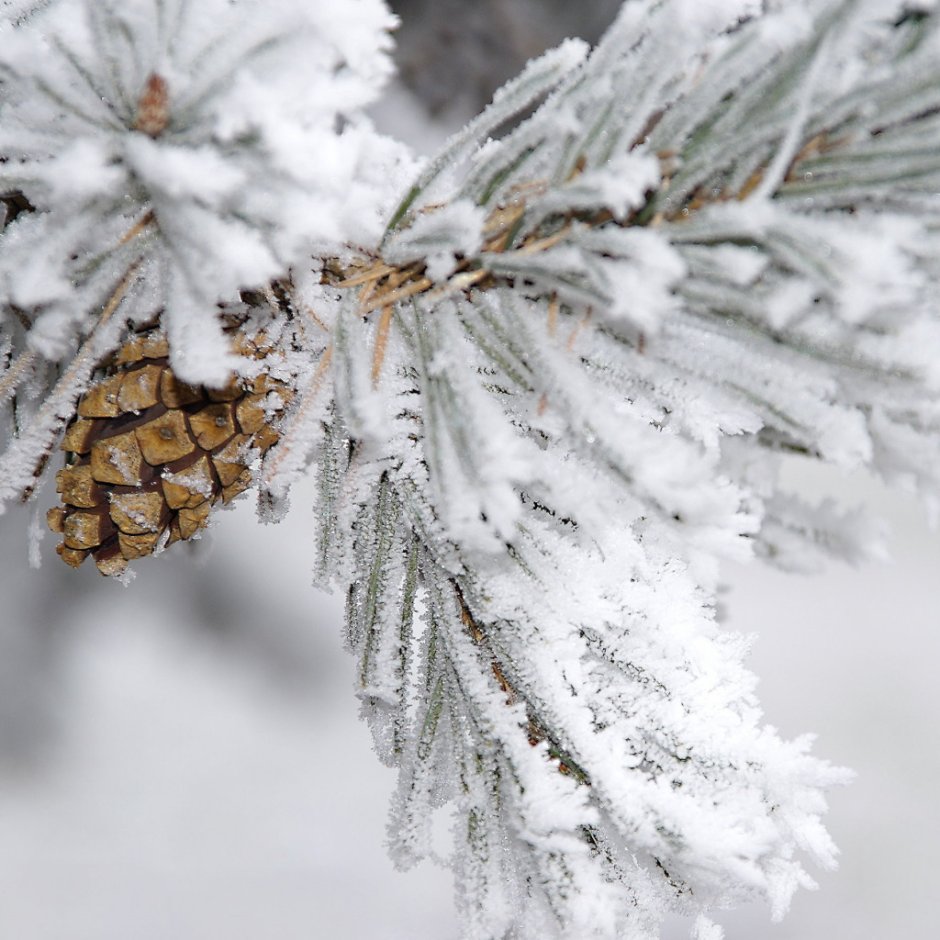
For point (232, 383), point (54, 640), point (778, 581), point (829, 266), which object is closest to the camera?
point (829, 266)

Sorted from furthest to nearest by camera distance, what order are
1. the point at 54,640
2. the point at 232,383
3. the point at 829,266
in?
the point at 54,640, the point at 232,383, the point at 829,266

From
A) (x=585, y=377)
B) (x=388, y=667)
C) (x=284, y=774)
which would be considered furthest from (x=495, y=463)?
(x=284, y=774)

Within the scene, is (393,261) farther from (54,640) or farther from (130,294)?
(54,640)

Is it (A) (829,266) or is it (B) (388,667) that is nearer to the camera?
(A) (829,266)
